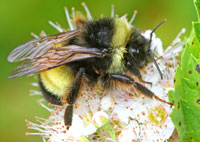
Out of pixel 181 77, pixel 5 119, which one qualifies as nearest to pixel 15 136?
pixel 5 119

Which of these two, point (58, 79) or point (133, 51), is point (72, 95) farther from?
point (133, 51)

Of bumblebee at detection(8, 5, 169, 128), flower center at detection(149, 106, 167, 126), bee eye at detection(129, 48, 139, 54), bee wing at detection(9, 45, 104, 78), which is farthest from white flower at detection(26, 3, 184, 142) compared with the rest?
bee wing at detection(9, 45, 104, 78)

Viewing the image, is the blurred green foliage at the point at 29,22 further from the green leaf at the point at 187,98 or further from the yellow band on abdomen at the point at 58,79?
the green leaf at the point at 187,98

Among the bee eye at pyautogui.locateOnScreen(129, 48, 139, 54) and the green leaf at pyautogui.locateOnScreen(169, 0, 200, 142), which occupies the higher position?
the bee eye at pyautogui.locateOnScreen(129, 48, 139, 54)

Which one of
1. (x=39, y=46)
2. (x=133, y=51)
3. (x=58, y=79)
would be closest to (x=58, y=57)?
(x=58, y=79)

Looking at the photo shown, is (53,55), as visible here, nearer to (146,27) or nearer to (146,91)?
(146,91)

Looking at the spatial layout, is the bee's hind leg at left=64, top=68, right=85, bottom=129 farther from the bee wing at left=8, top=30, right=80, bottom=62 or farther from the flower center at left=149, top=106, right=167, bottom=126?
the flower center at left=149, top=106, right=167, bottom=126
